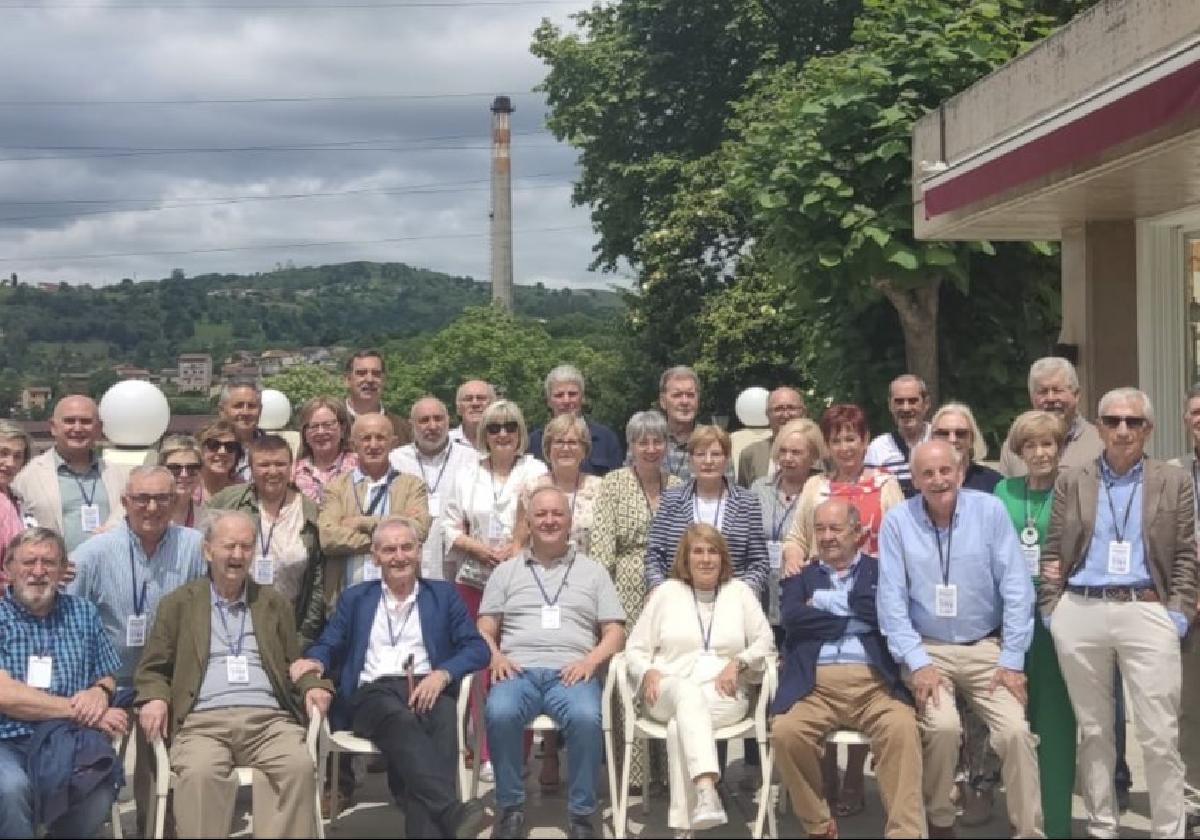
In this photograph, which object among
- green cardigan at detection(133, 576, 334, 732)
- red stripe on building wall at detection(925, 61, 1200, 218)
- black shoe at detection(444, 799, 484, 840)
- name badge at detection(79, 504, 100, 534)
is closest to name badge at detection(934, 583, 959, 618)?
black shoe at detection(444, 799, 484, 840)

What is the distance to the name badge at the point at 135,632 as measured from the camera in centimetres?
541

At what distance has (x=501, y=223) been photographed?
6412 cm

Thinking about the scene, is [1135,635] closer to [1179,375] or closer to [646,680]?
[646,680]

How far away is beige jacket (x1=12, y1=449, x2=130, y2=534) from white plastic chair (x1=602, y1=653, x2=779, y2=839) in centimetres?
225

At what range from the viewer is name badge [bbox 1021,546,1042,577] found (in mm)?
5445

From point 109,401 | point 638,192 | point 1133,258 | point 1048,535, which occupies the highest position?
point 638,192

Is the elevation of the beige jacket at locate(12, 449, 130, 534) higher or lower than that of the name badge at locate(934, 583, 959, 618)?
higher

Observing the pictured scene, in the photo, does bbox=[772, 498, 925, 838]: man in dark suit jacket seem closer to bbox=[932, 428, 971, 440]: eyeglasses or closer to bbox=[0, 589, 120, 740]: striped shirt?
bbox=[932, 428, 971, 440]: eyeglasses

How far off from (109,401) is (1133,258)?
717cm

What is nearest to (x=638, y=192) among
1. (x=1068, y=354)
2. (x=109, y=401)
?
(x=1068, y=354)

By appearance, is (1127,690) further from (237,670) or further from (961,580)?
(237,670)

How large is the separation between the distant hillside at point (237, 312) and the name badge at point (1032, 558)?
3049 inches

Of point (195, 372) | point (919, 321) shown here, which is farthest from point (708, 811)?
point (195, 372)

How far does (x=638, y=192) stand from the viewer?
2883 centimetres
